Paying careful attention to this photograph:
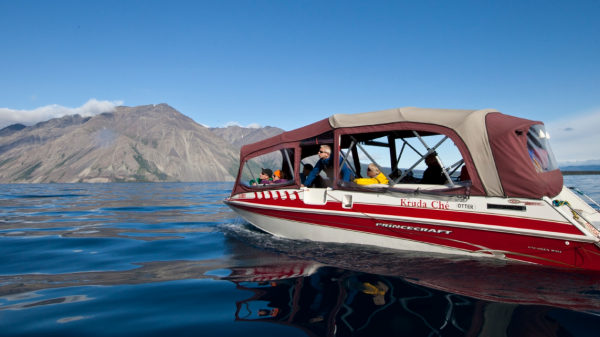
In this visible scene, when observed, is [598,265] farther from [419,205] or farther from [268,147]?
[268,147]

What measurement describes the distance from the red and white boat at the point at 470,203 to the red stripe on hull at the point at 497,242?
0.01m

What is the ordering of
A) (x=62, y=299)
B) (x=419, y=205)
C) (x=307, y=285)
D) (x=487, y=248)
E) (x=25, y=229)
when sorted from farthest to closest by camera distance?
(x=25, y=229) → (x=419, y=205) → (x=487, y=248) → (x=307, y=285) → (x=62, y=299)

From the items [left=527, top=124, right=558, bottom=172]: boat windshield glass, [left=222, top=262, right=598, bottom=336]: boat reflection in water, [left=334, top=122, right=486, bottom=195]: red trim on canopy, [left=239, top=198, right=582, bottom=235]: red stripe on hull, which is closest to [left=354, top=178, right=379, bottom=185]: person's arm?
[left=239, top=198, right=582, bottom=235]: red stripe on hull

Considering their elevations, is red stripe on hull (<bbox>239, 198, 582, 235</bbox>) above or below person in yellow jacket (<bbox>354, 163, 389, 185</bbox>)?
below

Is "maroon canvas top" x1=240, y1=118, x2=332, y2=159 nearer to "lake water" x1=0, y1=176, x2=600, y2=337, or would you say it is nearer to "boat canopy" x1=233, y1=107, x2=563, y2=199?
"boat canopy" x1=233, y1=107, x2=563, y2=199

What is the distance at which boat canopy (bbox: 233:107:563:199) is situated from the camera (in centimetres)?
502

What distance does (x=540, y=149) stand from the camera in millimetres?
5629

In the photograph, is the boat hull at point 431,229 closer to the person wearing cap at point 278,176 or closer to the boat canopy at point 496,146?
the boat canopy at point 496,146

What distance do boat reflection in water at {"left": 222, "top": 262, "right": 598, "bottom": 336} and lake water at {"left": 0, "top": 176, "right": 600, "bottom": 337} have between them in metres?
0.01

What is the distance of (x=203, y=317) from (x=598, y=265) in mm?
5474

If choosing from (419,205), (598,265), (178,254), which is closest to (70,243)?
(178,254)

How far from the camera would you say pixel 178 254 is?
6.64 meters

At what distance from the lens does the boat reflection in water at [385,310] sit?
293cm

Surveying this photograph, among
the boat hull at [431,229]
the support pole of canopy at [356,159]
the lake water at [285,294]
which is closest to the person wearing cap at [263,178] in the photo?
the boat hull at [431,229]
